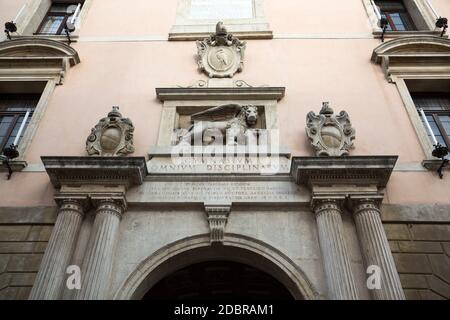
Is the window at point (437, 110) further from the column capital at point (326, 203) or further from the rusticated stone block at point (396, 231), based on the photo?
the column capital at point (326, 203)

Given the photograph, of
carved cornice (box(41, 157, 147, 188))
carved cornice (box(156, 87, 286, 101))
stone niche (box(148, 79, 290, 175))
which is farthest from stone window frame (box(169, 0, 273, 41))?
carved cornice (box(41, 157, 147, 188))

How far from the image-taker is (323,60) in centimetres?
1052

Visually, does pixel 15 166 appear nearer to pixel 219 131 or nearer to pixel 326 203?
pixel 219 131

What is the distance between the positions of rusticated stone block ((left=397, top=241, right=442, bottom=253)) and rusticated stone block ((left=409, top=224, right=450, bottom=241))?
0.09 metres

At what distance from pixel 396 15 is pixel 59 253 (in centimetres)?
1143

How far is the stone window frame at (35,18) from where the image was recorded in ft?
37.1

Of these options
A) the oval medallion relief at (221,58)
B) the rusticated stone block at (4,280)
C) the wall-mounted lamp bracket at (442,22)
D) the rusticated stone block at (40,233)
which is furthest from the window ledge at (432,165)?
the rusticated stone block at (4,280)

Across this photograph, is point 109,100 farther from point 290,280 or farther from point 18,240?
point 290,280

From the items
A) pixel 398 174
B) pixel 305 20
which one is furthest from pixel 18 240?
pixel 305 20

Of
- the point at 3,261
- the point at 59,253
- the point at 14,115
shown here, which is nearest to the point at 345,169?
the point at 59,253

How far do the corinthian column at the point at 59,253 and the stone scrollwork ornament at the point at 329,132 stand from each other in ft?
15.2

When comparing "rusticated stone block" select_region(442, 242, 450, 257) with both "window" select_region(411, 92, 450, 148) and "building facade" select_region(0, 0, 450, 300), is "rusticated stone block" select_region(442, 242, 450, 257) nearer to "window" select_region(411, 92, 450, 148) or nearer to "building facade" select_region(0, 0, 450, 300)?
"building facade" select_region(0, 0, 450, 300)

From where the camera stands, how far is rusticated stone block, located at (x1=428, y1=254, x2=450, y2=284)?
688 centimetres

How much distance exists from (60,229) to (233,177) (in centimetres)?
320
